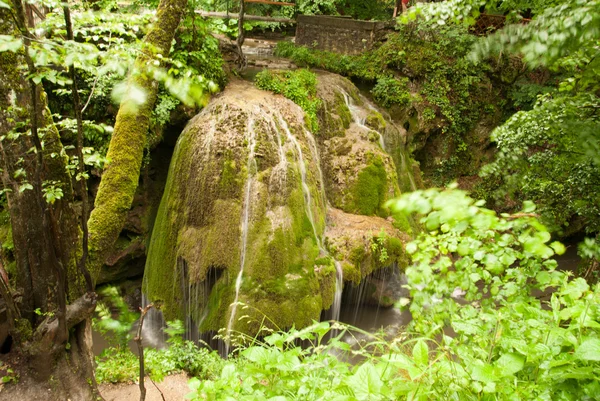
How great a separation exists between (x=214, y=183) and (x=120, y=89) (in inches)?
174

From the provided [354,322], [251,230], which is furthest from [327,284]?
[354,322]

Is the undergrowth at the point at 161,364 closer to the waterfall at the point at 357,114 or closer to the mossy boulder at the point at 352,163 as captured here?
the mossy boulder at the point at 352,163

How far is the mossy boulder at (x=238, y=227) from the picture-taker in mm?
5598

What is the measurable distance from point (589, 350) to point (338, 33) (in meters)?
11.1

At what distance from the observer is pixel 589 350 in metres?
1.30

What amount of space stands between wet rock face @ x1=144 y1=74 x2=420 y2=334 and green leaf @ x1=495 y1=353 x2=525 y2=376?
12.5ft

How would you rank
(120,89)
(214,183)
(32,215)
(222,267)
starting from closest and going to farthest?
(120,89) → (32,215) → (222,267) → (214,183)

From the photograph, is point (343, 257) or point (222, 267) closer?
point (222, 267)

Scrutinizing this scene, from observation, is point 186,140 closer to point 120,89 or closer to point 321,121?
point 321,121

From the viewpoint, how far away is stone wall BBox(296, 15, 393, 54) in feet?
35.6

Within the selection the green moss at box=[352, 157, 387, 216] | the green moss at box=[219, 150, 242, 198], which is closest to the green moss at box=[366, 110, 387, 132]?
the green moss at box=[352, 157, 387, 216]

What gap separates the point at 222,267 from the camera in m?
5.73

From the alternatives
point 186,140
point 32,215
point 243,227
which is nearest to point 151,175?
point 186,140

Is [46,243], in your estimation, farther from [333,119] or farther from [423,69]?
[423,69]
